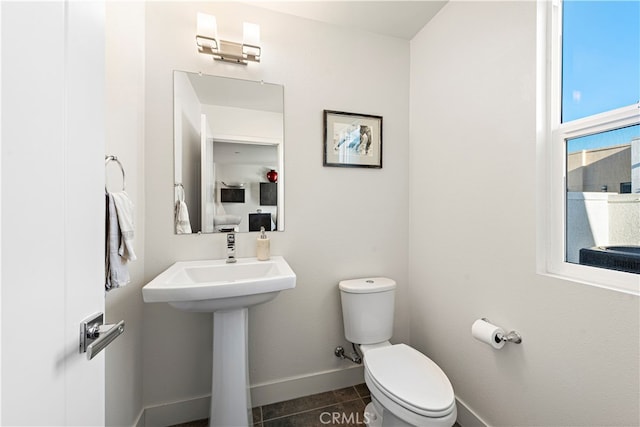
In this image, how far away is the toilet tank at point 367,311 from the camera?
1.61 m

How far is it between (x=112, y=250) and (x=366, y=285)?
4.25ft

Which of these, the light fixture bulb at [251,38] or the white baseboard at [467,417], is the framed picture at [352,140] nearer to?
the light fixture bulb at [251,38]

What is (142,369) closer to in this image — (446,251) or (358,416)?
(358,416)

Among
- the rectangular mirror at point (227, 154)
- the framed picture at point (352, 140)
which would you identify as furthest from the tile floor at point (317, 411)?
the framed picture at point (352, 140)

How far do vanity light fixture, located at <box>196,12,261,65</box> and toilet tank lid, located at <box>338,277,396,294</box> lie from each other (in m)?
1.47

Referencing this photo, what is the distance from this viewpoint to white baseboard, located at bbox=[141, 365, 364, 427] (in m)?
1.44

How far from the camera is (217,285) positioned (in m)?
1.11

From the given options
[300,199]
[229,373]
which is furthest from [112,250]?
[300,199]

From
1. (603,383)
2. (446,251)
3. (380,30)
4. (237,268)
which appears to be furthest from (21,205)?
(380,30)

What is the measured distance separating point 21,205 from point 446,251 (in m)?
1.72

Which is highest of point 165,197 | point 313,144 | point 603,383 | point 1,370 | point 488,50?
point 488,50

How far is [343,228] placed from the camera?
5.83 feet

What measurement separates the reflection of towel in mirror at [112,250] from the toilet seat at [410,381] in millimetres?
1134

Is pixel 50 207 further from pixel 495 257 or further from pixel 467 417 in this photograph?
pixel 467 417
